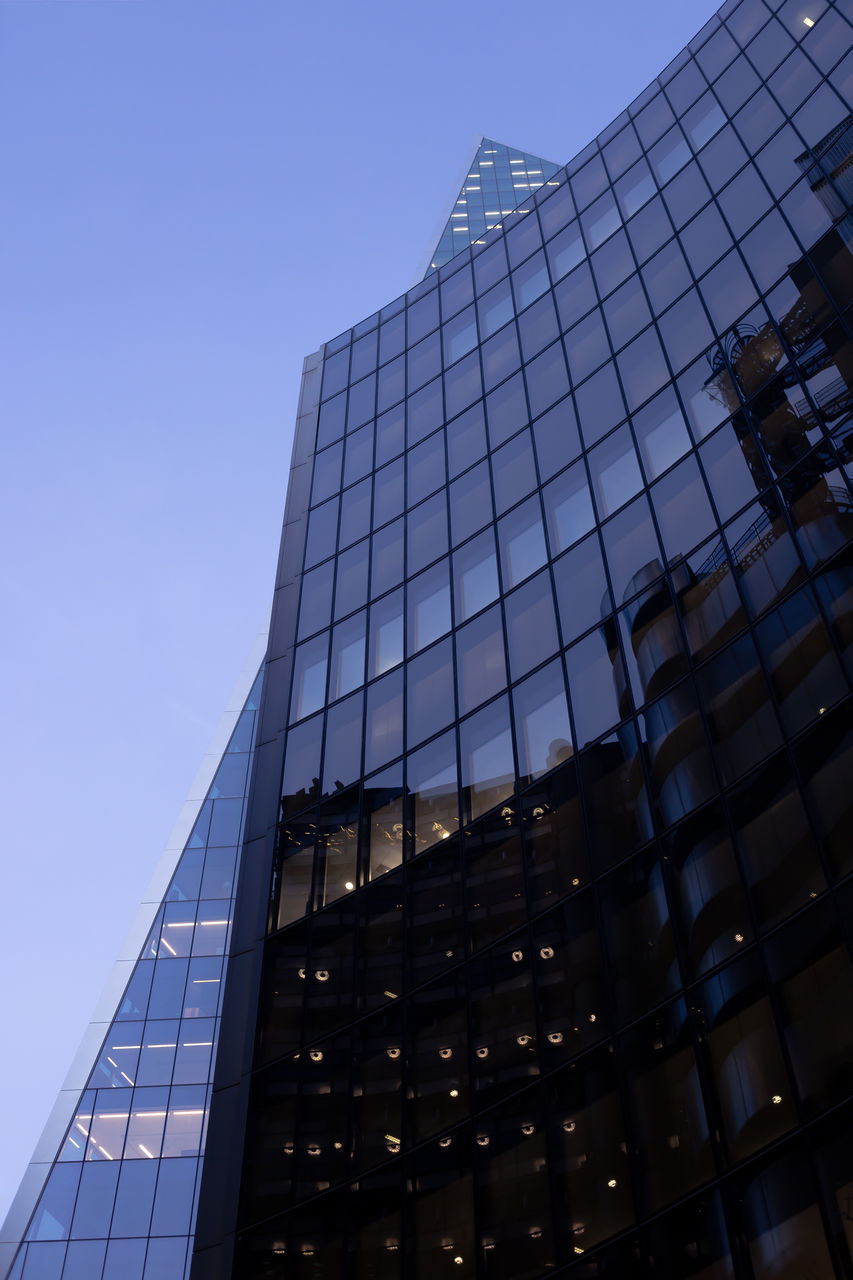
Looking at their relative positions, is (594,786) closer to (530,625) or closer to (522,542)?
(530,625)

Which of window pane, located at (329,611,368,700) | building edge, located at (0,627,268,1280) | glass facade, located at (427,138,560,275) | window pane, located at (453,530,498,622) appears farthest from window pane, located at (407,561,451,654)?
glass facade, located at (427,138,560,275)

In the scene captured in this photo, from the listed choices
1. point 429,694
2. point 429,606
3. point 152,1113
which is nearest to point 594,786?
point 429,694

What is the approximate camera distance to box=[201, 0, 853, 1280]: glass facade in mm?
14867

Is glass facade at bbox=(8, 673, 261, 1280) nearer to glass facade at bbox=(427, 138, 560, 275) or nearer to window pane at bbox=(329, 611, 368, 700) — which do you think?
window pane at bbox=(329, 611, 368, 700)

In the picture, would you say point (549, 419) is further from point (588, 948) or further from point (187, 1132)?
point (187, 1132)

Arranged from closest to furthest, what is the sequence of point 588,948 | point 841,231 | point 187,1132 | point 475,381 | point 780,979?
1. point 780,979
2. point 588,948
3. point 841,231
4. point 475,381
5. point 187,1132

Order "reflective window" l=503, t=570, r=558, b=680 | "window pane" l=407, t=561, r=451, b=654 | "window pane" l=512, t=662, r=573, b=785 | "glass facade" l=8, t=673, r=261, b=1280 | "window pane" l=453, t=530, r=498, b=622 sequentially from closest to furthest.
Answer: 1. "window pane" l=512, t=662, r=573, b=785
2. "reflective window" l=503, t=570, r=558, b=680
3. "window pane" l=453, t=530, r=498, b=622
4. "window pane" l=407, t=561, r=451, b=654
5. "glass facade" l=8, t=673, r=261, b=1280

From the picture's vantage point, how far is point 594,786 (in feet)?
62.7

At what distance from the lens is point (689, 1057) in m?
15.3

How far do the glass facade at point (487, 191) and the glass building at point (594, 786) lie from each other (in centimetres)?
7069

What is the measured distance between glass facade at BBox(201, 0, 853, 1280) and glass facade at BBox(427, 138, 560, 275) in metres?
70.7

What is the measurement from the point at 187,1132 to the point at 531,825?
27.2 meters

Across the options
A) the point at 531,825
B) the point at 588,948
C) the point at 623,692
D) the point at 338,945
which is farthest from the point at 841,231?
the point at 338,945

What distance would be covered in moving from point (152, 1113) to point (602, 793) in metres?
29.4
